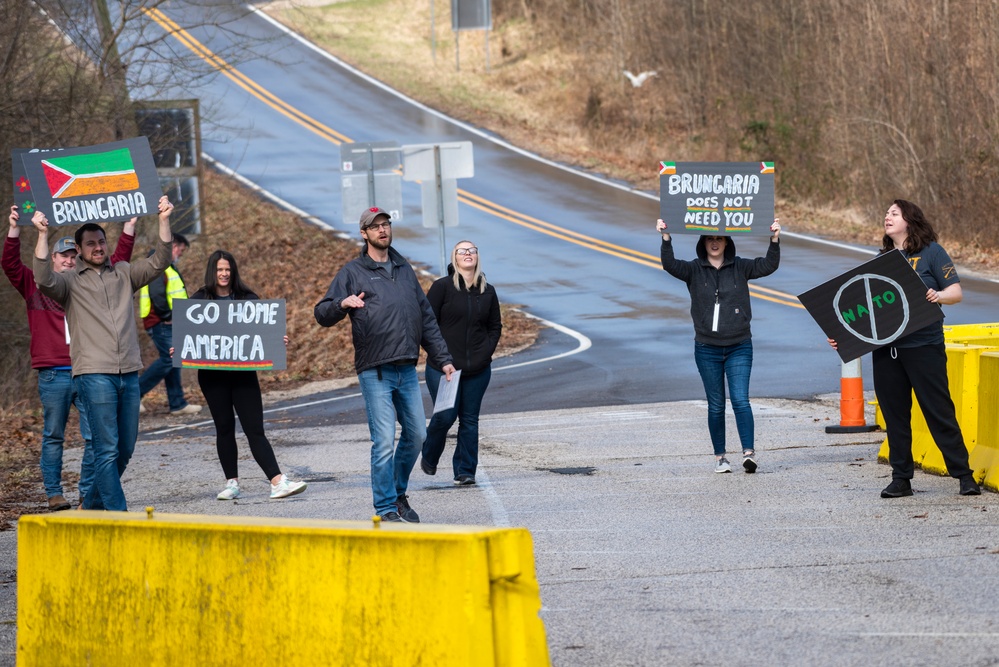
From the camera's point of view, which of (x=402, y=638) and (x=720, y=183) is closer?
(x=402, y=638)

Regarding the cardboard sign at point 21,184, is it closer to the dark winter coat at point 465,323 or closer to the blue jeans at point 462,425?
the dark winter coat at point 465,323

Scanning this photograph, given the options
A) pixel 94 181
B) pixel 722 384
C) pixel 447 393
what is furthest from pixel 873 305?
pixel 94 181

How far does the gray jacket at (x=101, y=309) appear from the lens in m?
8.51

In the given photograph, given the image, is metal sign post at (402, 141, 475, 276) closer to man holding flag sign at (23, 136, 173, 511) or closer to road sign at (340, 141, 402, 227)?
road sign at (340, 141, 402, 227)

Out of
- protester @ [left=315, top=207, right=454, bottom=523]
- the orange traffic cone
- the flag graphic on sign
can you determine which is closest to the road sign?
the orange traffic cone

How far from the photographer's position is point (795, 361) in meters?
17.8

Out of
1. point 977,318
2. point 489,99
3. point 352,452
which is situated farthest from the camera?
point 489,99

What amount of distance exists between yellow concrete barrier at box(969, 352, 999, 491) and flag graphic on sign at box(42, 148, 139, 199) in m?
6.23

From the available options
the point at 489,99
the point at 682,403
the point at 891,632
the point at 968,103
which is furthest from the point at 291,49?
the point at 891,632

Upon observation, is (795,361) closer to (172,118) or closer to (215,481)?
(215,481)

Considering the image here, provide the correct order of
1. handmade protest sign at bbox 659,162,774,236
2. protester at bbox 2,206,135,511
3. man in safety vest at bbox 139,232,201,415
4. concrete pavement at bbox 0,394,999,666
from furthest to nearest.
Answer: man in safety vest at bbox 139,232,201,415, handmade protest sign at bbox 659,162,774,236, protester at bbox 2,206,135,511, concrete pavement at bbox 0,394,999,666

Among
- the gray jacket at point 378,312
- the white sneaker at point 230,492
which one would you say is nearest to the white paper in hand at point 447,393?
the gray jacket at point 378,312

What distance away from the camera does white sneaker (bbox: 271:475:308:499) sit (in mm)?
10289

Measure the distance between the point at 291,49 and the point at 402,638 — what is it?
5151 cm
